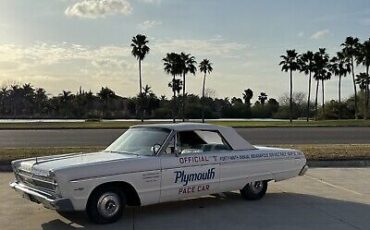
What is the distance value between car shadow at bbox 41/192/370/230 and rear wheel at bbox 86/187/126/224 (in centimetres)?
11

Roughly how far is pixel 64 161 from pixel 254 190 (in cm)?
336

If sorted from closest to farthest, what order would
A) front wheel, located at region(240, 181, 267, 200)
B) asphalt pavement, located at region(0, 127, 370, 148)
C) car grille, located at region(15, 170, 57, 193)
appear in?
1. car grille, located at region(15, 170, 57, 193)
2. front wheel, located at region(240, 181, 267, 200)
3. asphalt pavement, located at region(0, 127, 370, 148)

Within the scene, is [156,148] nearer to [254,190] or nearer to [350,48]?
[254,190]

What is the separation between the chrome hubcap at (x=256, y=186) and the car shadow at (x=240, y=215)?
219 millimetres

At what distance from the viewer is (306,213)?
7.72 metres

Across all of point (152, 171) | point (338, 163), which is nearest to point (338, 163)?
point (338, 163)

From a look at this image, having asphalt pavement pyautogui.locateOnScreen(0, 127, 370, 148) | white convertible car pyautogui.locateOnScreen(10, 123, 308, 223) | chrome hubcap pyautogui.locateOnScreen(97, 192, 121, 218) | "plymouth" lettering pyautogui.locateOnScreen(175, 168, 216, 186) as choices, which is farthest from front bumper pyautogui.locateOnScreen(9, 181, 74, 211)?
asphalt pavement pyautogui.locateOnScreen(0, 127, 370, 148)

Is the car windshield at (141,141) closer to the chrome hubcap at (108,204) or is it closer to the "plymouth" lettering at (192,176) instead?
the "plymouth" lettering at (192,176)

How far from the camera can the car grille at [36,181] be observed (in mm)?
6734

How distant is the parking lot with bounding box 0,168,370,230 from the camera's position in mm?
6910

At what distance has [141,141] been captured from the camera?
793 cm

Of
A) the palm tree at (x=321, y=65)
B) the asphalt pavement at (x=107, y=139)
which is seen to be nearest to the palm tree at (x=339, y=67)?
the palm tree at (x=321, y=65)

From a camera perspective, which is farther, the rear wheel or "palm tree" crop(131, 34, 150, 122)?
"palm tree" crop(131, 34, 150, 122)

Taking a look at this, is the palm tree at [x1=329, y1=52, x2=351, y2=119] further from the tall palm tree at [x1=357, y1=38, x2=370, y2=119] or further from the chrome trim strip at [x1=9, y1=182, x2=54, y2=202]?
the chrome trim strip at [x1=9, y1=182, x2=54, y2=202]
